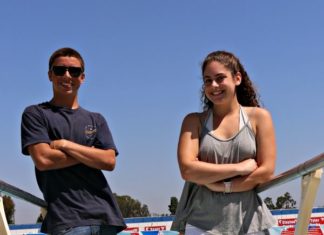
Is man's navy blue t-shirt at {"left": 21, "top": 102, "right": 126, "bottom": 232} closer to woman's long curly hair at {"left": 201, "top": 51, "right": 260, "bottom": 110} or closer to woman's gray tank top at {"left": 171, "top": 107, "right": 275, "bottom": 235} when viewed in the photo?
woman's gray tank top at {"left": 171, "top": 107, "right": 275, "bottom": 235}

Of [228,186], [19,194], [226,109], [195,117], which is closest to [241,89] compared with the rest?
[226,109]

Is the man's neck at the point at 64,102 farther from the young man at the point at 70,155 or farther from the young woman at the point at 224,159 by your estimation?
the young woman at the point at 224,159

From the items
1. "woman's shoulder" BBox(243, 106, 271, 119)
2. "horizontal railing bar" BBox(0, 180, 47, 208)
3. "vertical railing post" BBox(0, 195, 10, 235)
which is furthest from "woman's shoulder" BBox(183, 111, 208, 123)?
"vertical railing post" BBox(0, 195, 10, 235)

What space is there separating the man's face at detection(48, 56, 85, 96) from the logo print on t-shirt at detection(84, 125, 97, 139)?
8.3 inches

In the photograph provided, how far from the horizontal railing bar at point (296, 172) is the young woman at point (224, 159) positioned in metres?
Result: 0.05

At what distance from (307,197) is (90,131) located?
4.07ft

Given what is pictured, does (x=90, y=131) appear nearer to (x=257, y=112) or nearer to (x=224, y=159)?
(x=224, y=159)

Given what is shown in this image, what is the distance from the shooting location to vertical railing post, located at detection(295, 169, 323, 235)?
231cm

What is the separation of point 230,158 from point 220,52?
0.59m

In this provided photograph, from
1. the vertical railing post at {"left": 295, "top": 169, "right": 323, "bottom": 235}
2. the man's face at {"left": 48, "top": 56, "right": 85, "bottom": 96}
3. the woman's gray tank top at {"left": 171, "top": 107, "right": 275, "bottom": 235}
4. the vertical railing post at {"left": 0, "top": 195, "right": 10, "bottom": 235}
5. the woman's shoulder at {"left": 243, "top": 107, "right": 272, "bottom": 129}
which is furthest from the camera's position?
the man's face at {"left": 48, "top": 56, "right": 85, "bottom": 96}

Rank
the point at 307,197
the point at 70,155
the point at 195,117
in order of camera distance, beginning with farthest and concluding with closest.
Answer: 1. the point at 195,117
2. the point at 70,155
3. the point at 307,197

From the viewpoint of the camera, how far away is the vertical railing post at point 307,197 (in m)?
2.31

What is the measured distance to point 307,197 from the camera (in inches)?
91.4

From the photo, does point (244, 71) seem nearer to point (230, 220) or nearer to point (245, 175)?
point (245, 175)
